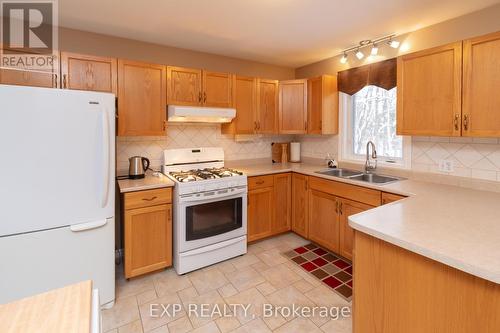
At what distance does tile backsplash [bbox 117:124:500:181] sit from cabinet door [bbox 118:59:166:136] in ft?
1.06

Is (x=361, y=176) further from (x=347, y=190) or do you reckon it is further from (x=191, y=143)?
(x=191, y=143)

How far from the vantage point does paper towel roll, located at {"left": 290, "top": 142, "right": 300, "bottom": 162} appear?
396cm

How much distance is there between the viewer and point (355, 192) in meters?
2.55

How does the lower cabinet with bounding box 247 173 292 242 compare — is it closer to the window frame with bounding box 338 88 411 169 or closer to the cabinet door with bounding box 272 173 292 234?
the cabinet door with bounding box 272 173 292 234

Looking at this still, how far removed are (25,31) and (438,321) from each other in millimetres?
3660

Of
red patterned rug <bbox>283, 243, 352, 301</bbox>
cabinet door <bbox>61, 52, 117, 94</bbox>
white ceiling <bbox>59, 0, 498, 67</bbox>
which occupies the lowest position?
red patterned rug <bbox>283, 243, 352, 301</bbox>

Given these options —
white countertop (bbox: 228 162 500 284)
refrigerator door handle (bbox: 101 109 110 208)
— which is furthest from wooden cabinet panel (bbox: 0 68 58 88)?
white countertop (bbox: 228 162 500 284)

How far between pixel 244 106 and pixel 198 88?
0.65 meters

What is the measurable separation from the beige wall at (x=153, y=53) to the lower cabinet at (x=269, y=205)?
157 centimetres

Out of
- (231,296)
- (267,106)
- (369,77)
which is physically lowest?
(231,296)

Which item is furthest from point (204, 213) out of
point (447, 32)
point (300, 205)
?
point (447, 32)

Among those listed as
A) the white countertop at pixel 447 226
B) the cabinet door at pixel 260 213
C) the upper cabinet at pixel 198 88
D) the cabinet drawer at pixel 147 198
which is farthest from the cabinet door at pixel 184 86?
the white countertop at pixel 447 226

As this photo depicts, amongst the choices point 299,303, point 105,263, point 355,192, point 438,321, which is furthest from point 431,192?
point 105,263

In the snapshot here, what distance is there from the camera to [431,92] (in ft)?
7.15
